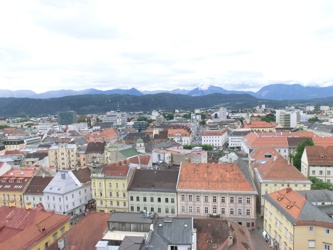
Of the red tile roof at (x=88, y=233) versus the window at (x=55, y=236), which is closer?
the red tile roof at (x=88, y=233)

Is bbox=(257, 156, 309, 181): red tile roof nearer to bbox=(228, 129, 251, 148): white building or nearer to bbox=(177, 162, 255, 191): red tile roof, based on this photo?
bbox=(177, 162, 255, 191): red tile roof

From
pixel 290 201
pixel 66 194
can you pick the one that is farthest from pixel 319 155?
pixel 66 194

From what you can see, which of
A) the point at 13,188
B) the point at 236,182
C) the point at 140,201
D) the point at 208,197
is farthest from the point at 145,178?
the point at 13,188

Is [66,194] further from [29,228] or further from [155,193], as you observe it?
[29,228]

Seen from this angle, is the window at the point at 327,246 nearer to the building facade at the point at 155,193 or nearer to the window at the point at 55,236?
the building facade at the point at 155,193

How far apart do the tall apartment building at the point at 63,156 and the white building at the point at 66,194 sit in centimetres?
4066

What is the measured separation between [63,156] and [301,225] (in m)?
84.7

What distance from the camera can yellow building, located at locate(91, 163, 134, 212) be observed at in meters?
55.8

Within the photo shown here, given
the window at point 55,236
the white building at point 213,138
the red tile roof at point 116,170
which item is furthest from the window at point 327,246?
the white building at point 213,138

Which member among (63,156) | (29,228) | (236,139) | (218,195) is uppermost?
(29,228)

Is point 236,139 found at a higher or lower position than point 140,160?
lower

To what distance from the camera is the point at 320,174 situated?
225ft

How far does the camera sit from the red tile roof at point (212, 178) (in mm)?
51312

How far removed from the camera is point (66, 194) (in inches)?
2265
